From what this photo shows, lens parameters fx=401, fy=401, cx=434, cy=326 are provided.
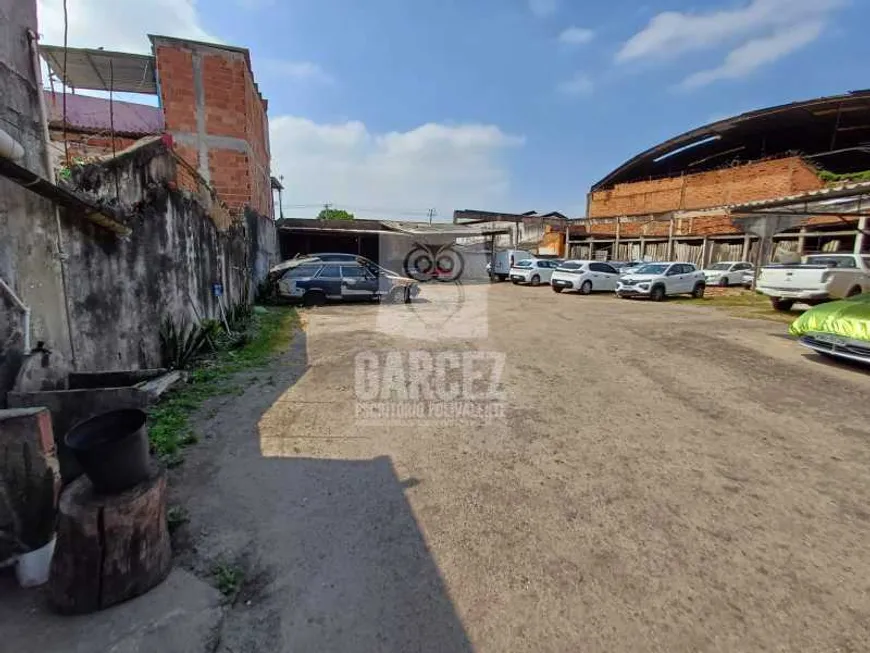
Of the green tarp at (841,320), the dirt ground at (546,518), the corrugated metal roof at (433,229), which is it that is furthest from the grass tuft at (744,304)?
the corrugated metal roof at (433,229)

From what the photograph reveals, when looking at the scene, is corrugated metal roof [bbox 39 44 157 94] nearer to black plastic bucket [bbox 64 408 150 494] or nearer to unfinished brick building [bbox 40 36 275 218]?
unfinished brick building [bbox 40 36 275 218]

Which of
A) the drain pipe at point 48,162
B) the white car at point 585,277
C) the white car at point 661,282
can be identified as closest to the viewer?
the drain pipe at point 48,162

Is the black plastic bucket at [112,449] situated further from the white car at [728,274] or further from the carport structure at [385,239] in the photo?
the white car at [728,274]

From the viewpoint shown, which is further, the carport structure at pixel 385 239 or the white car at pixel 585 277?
the carport structure at pixel 385 239

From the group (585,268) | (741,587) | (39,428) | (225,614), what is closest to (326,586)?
(225,614)

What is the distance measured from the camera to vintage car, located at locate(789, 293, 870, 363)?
224 inches

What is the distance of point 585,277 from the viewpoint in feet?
55.4

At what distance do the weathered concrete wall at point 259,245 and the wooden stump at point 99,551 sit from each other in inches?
420

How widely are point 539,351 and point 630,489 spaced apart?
162 inches

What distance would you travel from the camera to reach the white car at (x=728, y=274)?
1906 cm

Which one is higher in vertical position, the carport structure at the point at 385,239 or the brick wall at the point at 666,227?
the brick wall at the point at 666,227

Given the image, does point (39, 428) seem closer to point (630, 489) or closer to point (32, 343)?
point (32, 343)


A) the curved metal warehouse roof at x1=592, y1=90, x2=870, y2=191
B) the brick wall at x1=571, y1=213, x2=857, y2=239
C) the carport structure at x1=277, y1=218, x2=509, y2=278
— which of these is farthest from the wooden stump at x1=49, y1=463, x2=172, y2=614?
the curved metal warehouse roof at x1=592, y1=90, x2=870, y2=191

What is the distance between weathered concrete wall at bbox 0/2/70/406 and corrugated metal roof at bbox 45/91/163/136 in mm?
11800
